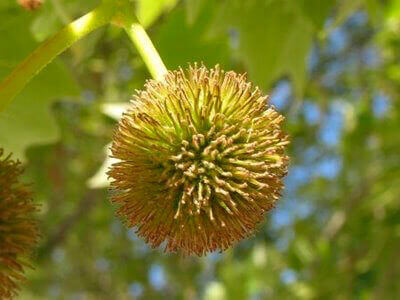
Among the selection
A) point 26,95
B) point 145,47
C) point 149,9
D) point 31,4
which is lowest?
point 145,47

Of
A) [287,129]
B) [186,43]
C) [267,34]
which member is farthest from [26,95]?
[287,129]

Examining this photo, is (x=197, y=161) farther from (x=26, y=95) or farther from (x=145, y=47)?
(x=26, y=95)

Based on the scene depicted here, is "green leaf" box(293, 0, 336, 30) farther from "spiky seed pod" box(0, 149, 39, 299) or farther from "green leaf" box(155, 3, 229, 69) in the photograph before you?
"spiky seed pod" box(0, 149, 39, 299)

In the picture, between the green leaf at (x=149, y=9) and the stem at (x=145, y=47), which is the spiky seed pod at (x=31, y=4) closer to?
the stem at (x=145, y=47)

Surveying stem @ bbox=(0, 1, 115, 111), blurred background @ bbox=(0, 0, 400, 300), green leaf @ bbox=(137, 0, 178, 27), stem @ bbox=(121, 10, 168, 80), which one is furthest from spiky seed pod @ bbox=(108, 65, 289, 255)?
green leaf @ bbox=(137, 0, 178, 27)

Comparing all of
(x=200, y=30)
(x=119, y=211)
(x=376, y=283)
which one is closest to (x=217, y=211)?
(x=119, y=211)

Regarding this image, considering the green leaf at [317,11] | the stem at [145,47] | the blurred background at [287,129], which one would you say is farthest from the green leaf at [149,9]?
the stem at [145,47]
